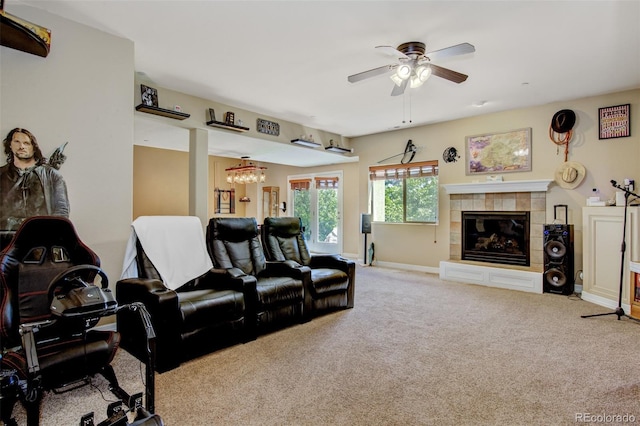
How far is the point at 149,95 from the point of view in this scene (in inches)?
162

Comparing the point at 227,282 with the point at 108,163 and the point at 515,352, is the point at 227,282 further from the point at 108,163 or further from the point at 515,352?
the point at 515,352

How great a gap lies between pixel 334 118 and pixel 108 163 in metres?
3.78

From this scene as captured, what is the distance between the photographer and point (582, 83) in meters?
4.28

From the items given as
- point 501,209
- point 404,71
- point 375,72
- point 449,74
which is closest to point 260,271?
point 375,72

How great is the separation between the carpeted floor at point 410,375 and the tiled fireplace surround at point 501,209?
4.13 ft

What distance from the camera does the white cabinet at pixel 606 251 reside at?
12.9 feet

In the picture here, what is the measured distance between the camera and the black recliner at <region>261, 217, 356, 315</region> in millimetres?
3826

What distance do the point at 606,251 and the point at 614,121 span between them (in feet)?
5.91

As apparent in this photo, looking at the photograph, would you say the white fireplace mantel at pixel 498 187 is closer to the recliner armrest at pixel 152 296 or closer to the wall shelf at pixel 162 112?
the wall shelf at pixel 162 112

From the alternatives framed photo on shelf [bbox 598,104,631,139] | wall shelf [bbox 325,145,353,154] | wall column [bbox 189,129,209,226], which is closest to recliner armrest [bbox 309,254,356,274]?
wall column [bbox 189,129,209,226]

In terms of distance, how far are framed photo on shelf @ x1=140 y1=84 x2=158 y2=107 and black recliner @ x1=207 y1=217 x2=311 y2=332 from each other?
1.68m

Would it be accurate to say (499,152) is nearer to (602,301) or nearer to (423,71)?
(602,301)

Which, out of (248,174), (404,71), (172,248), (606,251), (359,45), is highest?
(359,45)

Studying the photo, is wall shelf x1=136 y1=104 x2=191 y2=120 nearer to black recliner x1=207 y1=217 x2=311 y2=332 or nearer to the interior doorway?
black recliner x1=207 y1=217 x2=311 y2=332
